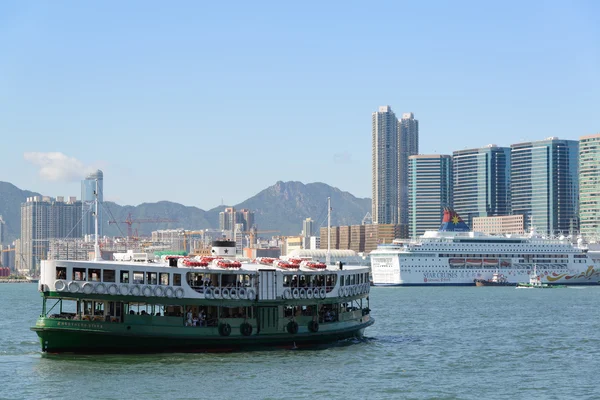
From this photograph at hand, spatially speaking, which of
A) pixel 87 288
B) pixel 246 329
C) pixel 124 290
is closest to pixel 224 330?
pixel 246 329

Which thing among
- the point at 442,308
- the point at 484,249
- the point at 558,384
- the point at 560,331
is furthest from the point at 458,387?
the point at 484,249

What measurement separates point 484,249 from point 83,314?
437 feet

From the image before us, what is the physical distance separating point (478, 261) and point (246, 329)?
128m

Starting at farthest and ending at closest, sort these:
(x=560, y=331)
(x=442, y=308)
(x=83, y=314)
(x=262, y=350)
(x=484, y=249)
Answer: (x=484, y=249) → (x=442, y=308) → (x=560, y=331) → (x=262, y=350) → (x=83, y=314)

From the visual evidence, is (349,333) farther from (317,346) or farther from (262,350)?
(262,350)

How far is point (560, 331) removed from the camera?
60.6m

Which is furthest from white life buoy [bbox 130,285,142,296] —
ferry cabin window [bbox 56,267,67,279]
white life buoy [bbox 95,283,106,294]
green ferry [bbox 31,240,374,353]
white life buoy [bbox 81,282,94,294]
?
ferry cabin window [bbox 56,267,67,279]

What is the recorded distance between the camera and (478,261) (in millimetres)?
167125

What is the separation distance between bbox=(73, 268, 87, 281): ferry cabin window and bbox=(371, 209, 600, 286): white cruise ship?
127531 mm

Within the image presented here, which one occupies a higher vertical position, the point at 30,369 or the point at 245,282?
the point at 245,282

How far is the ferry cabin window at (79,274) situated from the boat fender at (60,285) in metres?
0.51

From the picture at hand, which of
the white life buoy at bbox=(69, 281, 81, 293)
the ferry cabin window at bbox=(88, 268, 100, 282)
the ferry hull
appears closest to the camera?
the white life buoy at bbox=(69, 281, 81, 293)

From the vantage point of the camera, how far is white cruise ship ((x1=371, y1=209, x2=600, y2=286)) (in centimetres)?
16588

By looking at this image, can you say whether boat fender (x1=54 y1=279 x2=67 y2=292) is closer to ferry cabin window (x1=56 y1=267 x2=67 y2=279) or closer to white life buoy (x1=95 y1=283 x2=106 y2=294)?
ferry cabin window (x1=56 y1=267 x2=67 y2=279)
